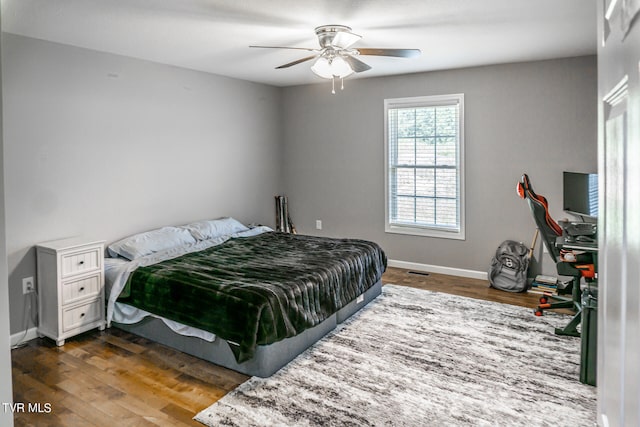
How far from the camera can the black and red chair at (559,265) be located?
3510mm

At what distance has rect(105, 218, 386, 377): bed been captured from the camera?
294 cm

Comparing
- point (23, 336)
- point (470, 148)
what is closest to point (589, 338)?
point (470, 148)

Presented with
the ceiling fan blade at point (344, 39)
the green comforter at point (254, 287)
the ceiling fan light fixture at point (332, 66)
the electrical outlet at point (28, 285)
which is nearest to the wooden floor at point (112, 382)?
the green comforter at point (254, 287)

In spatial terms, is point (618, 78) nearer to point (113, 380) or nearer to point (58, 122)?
point (113, 380)

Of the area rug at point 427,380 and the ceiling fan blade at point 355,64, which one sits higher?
the ceiling fan blade at point 355,64

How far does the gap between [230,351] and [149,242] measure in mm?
1676

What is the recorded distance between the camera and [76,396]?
8.87 feet

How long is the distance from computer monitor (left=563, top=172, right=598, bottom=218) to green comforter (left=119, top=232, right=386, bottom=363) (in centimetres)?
191

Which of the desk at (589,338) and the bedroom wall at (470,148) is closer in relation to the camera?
the desk at (589,338)

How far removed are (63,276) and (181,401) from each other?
1.55 meters

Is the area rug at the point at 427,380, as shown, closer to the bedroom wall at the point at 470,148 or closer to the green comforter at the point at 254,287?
the green comforter at the point at 254,287

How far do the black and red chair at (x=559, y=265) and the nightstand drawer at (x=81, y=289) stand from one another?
12.1 feet

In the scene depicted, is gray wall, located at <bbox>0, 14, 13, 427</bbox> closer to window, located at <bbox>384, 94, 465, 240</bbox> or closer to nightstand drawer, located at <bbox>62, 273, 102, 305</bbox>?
nightstand drawer, located at <bbox>62, 273, 102, 305</bbox>

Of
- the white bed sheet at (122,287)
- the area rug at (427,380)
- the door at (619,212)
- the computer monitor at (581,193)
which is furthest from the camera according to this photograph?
the computer monitor at (581,193)
